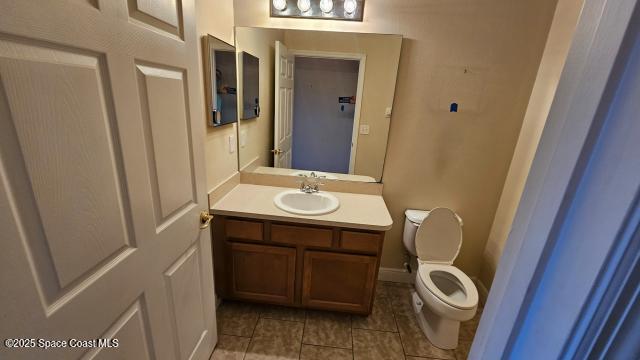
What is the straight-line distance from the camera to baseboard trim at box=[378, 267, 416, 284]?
2209 millimetres

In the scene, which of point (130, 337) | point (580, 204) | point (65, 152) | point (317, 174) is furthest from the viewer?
point (317, 174)

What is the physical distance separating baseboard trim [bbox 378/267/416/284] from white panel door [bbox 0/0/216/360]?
163cm

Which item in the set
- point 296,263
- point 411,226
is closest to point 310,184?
point 296,263

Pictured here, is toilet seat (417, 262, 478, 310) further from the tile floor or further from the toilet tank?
the tile floor

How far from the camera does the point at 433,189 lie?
198cm

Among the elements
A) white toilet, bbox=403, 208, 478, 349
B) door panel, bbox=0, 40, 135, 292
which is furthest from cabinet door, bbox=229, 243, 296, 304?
door panel, bbox=0, 40, 135, 292

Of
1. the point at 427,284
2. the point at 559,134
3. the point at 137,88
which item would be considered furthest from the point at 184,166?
the point at 427,284

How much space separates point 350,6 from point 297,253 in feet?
5.20

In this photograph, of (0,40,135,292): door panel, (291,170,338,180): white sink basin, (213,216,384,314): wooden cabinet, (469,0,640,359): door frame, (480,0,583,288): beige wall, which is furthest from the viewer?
(291,170,338,180): white sink basin

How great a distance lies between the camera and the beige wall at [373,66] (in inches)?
67.5

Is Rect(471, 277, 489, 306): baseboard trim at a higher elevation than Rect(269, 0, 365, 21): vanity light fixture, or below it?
below

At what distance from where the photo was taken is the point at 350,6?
1625mm

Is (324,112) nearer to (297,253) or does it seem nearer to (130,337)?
(297,253)

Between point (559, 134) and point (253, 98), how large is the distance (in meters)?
1.74
